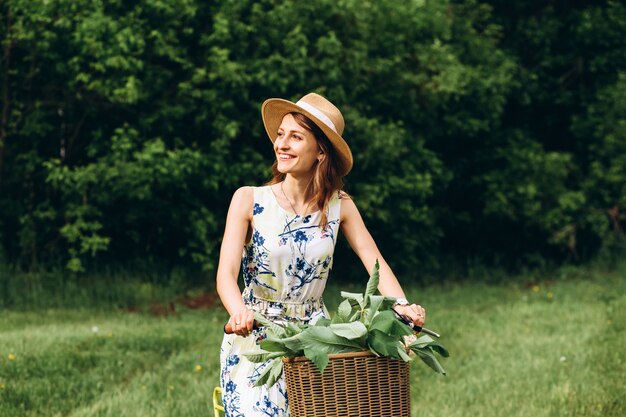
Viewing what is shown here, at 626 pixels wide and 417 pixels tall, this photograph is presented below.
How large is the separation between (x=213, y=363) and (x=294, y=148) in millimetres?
5274

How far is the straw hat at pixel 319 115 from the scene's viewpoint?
13.0 feet

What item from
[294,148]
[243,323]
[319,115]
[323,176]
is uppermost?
[319,115]

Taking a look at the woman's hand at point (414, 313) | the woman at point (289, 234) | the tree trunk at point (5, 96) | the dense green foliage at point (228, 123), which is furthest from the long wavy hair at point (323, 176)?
the tree trunk at point (5, 96)

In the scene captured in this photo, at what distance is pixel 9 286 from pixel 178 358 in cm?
477

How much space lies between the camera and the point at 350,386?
3.14 metres

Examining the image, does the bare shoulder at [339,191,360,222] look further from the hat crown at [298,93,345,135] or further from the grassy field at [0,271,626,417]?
the grassy field at [0,271,626,417]

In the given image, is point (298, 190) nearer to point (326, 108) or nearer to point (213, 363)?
point (326, 108)

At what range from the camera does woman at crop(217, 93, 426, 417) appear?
3967 mm

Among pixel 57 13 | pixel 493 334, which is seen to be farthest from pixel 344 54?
pixel 493 334

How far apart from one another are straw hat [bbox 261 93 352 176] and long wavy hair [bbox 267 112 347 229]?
3 cm

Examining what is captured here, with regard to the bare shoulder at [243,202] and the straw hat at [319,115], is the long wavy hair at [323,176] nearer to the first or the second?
the straw hat at [319,115]

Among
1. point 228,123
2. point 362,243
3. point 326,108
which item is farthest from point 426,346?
point 228,123

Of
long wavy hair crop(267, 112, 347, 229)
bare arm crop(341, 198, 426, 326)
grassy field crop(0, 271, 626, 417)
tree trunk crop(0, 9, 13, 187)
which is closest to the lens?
bare arm crop(341, 198, 426, 326)

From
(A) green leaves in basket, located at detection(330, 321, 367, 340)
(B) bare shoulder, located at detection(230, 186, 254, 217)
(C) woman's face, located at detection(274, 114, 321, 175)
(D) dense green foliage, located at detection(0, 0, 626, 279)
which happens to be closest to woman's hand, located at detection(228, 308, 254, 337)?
(A) green leaves in basket, located at detection(330, 321, 367, 340)
